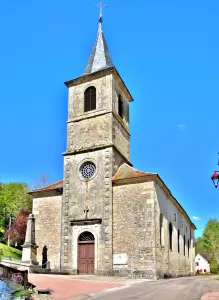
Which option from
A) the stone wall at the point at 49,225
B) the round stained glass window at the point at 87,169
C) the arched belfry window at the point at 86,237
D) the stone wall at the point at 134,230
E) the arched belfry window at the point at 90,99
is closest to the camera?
the stone wall at the point at 134,230

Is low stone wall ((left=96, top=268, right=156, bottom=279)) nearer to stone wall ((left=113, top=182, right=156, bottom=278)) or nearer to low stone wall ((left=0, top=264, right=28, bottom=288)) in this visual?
stone wall ((left=113, top=182, right=156, bottom=278))

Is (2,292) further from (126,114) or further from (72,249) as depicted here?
(126,114)

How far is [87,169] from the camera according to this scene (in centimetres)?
2288

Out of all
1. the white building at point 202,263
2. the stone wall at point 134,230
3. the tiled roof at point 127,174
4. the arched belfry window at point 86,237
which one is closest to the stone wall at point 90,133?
the tiled roof at point 127,174

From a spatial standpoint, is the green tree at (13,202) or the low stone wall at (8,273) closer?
the low stone wall at (8,273)

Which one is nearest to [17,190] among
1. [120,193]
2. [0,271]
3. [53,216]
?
[53,216]

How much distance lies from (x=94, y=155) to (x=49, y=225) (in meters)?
5.74

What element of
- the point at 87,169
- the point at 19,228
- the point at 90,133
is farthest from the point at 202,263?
the point at 90,133

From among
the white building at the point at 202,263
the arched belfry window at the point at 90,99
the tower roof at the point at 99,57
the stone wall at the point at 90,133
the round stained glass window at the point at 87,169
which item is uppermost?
the tower roof at the point at 99,57

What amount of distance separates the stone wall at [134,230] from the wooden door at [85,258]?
167 cm

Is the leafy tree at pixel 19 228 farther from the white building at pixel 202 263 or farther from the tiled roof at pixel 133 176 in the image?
the white building at pixel 202 263

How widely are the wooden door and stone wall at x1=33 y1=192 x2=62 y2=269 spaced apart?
63.2 inches

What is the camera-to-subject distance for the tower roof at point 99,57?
26.5 metres

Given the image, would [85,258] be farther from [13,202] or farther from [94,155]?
[13,202]
